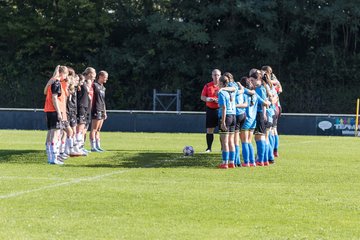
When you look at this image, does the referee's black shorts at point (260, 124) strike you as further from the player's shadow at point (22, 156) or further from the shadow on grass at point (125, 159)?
the player's shadow at point (22, 156)

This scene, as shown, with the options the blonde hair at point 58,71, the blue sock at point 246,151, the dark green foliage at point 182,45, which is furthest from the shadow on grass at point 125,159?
the dark green foliage at point 182,45

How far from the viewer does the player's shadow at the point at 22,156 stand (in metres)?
16.8

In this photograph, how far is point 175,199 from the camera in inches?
428

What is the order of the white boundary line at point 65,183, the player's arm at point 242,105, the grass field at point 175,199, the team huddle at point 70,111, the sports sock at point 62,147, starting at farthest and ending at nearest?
the sports sock at point 62,147, the team huddle at point 70,111, the player's arm at point 242,105, the white boundary line at point 65,183, the grass field at point 175,199

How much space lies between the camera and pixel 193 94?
47312 mm

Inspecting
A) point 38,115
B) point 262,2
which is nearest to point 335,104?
point 262,2

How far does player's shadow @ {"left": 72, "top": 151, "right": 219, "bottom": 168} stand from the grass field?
0.02 metres

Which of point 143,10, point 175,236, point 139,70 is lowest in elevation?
point 175,236

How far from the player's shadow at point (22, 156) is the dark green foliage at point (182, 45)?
27.6 meters

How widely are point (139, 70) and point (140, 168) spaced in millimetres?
32002

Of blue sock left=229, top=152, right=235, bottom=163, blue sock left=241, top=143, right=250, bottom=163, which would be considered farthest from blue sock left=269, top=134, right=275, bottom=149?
blue sock left=229, top=152, right=235, bottom=163

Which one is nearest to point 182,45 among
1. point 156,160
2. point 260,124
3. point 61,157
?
point 156,160

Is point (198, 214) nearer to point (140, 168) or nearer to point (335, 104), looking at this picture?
point (140, 168)

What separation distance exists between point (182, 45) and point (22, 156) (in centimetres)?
3041
